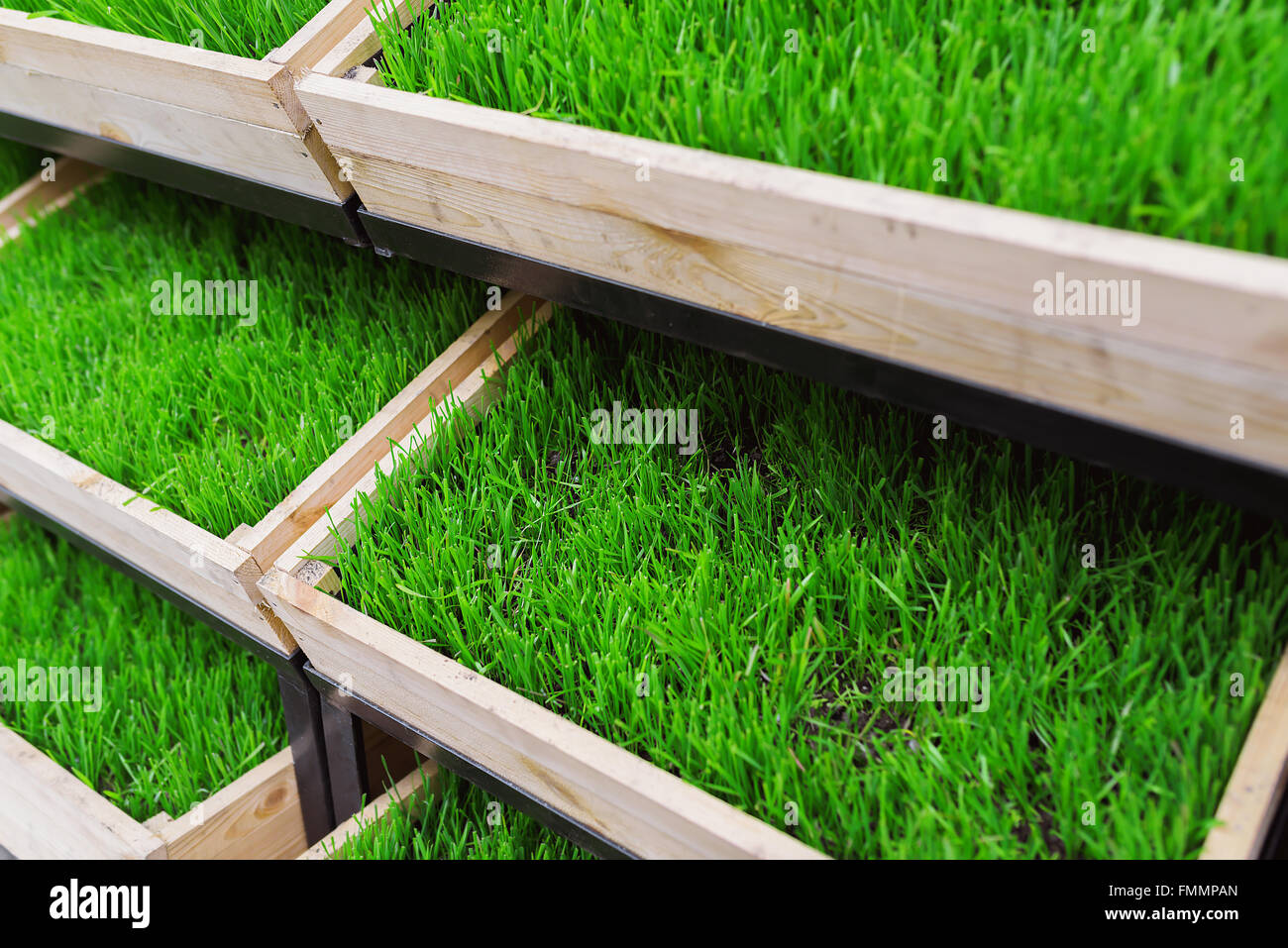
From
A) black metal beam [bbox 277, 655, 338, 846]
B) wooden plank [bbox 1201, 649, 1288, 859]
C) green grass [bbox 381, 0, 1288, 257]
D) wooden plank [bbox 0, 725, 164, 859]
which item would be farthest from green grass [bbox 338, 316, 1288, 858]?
wooden plank [bbox 0, 725, 164, 859]

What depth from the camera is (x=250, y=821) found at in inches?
52.6

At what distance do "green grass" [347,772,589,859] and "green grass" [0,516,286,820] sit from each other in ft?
1.07

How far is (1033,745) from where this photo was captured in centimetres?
89

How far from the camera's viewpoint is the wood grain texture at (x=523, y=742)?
2.69 feet

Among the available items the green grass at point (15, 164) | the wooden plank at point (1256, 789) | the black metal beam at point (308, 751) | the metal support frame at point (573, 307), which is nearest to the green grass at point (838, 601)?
the wooden plank at point (1256, 789)

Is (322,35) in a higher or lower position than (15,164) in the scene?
higher

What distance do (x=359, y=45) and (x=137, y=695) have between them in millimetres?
1069

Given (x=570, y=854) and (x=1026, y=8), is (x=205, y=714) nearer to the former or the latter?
(x=570, y=854)

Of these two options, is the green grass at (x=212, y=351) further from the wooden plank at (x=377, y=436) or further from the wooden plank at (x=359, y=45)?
the wooden plank at (x=359, y=45)

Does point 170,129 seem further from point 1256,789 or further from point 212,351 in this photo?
point 1256,789

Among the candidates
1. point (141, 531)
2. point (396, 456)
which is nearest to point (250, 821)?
point (141, 531)

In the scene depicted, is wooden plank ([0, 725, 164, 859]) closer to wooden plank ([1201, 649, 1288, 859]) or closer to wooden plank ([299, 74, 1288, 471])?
wooden plank ([299, 74, 1288, 471])
